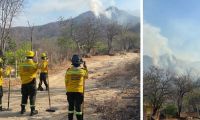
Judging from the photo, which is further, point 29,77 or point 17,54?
point 17,54

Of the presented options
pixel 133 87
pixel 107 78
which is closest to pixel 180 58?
pixel 133 87

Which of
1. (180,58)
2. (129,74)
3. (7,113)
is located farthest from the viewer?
(129,74)

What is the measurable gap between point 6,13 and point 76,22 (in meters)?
2.53

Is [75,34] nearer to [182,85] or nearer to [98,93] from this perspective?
[98,93]

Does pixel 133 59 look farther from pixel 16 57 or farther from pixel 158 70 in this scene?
pixel 16 57

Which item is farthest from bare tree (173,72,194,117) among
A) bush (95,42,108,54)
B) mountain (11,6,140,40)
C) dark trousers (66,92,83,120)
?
bush (95,42,108,54)

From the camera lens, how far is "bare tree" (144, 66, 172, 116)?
9.86 meters

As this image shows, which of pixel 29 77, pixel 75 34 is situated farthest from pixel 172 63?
pixel 75 34

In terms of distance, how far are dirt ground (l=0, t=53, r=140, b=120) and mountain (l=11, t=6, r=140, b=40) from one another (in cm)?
98

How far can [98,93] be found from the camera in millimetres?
10203

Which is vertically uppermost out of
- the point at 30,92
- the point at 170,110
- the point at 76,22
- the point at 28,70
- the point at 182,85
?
the point at 76,22

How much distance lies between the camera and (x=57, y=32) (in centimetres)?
1460

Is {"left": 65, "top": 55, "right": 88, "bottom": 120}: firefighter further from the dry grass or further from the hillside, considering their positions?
the hillside

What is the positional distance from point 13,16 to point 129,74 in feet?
12.3
